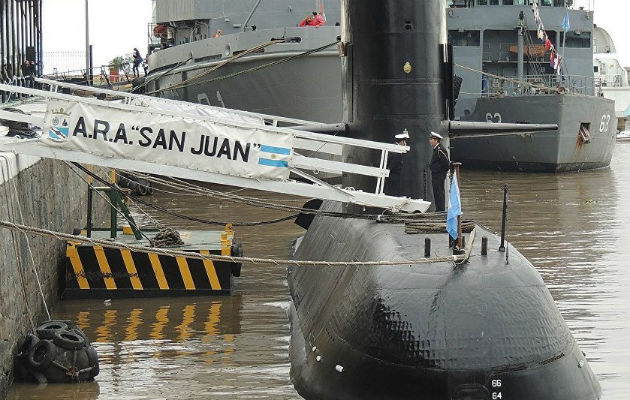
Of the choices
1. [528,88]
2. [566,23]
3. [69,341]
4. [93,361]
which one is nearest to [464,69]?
[528,88]

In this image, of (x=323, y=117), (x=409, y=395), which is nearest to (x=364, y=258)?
(x=409, y=395)

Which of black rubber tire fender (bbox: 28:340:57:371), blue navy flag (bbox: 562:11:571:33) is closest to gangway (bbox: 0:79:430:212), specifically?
black rubber tire fender (bbox: 28:340:57:371)

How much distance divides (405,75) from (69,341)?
400cm

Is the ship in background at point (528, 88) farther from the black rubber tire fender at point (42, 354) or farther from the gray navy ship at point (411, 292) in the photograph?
the black rubber tire fender at point (42, 354)

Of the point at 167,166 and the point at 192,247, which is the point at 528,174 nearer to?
the point at 192,247

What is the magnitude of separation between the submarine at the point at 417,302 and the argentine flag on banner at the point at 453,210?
0.54 ft

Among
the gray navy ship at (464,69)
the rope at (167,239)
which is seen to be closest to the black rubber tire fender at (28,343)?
the rope at (167,239)

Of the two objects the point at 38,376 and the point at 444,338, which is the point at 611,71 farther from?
the point at 444,338

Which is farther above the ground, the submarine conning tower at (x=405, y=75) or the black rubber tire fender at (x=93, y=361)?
the submarine conning tower at (x=405, y=75)

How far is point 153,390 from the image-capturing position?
9.28 meters

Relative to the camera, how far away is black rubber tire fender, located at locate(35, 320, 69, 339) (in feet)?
32.4

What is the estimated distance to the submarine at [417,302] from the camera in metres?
7.47

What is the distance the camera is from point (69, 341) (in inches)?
380

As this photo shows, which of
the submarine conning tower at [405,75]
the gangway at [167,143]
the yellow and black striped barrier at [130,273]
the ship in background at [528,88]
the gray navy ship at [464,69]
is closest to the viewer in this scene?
the gangway at [167,143]
